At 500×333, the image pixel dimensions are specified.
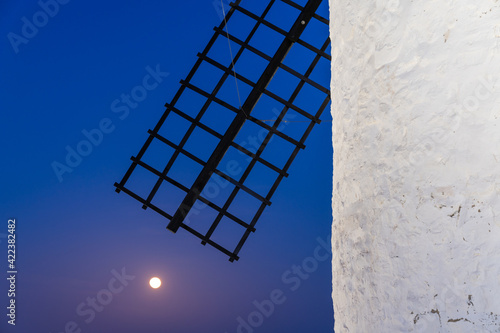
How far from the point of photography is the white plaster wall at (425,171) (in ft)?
2.49

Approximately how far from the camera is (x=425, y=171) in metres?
0.83

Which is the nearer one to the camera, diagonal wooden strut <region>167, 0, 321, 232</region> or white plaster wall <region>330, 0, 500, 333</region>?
white plaster wall <region>330, 0, 500, 333</region>

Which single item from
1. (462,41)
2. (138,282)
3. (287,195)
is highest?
(287,195)

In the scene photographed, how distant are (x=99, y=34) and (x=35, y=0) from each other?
0.73 meters

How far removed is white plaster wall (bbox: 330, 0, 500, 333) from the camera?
2.49 ft

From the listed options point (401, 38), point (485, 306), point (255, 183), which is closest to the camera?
point (485, 306)

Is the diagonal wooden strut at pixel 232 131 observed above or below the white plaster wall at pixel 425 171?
above

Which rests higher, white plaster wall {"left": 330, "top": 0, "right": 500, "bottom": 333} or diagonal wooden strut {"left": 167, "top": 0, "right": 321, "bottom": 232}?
diagonal wooden strut {"left": 167, "top": 0, "right": 321, "bottom": 232}

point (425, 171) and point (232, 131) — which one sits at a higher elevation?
point (232, 131)

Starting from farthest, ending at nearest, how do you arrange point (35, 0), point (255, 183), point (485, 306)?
1. point (255, 183)
2. point (35, 0)
3. point (485, 306)

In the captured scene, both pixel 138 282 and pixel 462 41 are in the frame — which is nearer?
pixel 462 41

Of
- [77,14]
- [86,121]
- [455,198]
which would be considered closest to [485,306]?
[455,198]

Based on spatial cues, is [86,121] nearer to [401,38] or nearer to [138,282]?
[138,282]

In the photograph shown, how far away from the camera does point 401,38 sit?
912 millimetres
